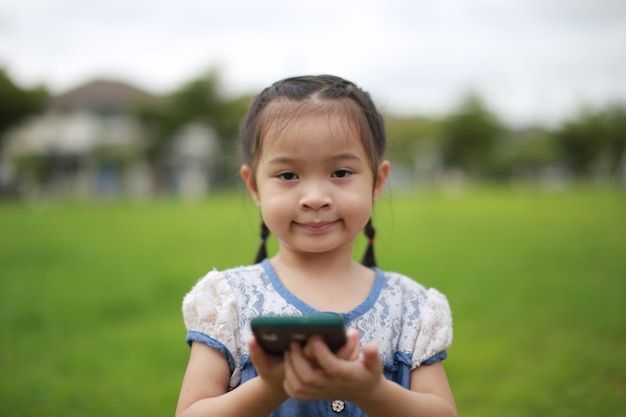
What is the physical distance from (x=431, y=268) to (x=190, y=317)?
Answer: 6.02 metres

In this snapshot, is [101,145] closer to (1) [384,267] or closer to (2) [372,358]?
(1) [384,267]

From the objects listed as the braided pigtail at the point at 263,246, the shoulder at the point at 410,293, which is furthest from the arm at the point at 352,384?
the braided pigtail at the point at 263,246

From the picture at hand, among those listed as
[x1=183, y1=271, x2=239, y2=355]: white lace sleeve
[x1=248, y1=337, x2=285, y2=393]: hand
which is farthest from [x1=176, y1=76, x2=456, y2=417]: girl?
[x1=248, y1=337, x2=285, y2=393]: hand

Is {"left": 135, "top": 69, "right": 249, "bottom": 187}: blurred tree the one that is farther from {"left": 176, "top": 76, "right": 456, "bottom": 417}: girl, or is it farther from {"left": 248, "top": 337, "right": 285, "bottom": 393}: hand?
{"left": 248, "top": 337, "right": 285, "bottom": 393}: hand

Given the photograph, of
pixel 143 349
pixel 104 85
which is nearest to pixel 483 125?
pixel 104 85

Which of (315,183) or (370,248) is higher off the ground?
(315,183)

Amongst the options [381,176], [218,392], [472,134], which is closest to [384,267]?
[381,176]

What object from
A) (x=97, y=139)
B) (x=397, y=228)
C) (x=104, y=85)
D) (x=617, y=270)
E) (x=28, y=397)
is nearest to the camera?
(x=28, y=397)

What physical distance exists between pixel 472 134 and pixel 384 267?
126 ft

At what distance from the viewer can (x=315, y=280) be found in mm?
1758

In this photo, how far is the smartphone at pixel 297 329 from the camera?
115 cm

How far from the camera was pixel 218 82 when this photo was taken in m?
36.2

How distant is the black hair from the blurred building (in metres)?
32.3

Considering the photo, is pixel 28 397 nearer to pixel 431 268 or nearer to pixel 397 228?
pixel 431 268
